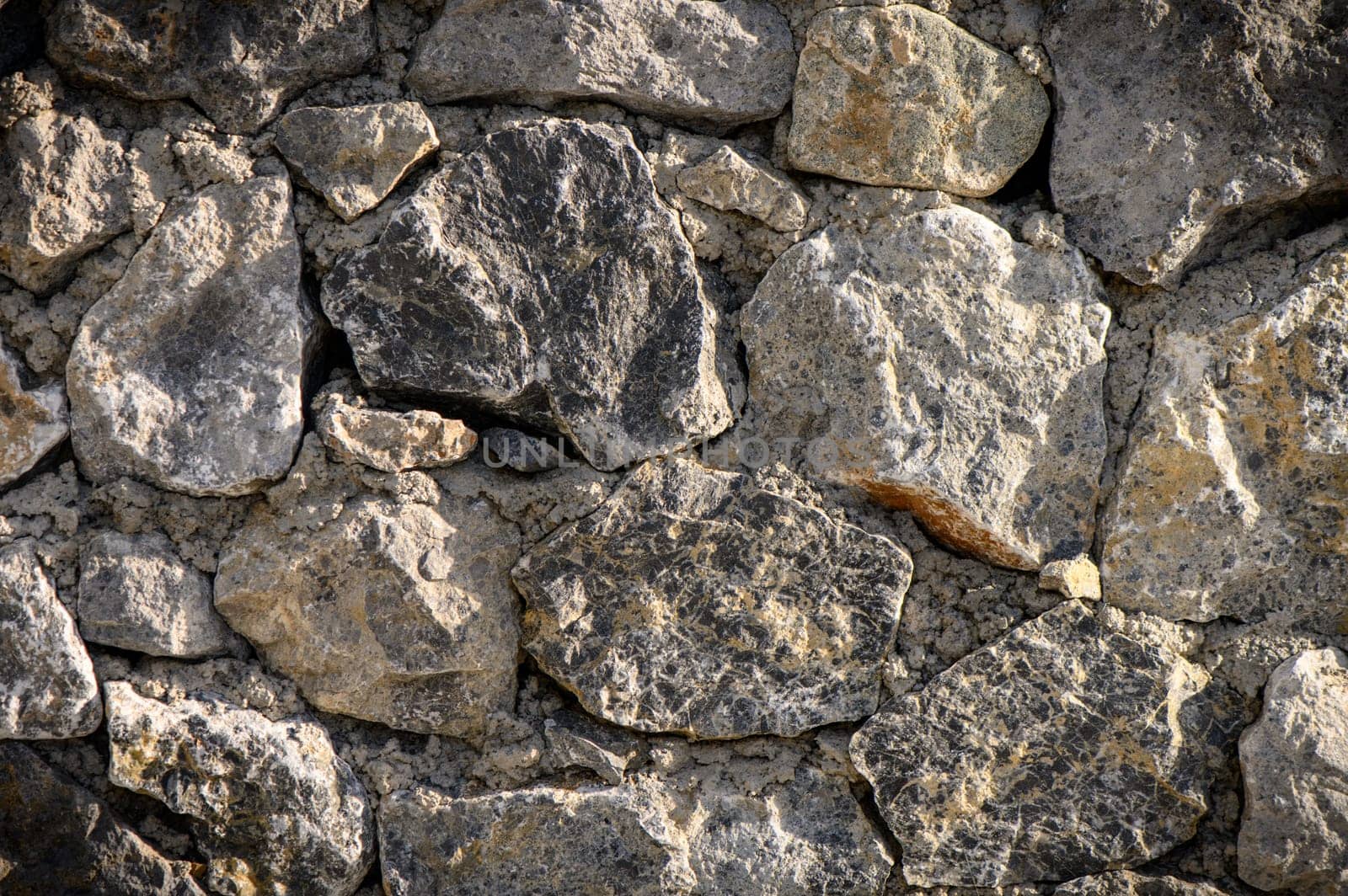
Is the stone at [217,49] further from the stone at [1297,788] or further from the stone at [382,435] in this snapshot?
the stone at [1297,788]

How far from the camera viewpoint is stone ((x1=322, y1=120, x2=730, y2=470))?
1.54m

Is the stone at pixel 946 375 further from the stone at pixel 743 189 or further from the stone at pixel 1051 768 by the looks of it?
the stone at pixel 1051 768

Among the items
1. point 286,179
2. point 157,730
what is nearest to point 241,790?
point 157,730

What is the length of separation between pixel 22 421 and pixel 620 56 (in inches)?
42.2

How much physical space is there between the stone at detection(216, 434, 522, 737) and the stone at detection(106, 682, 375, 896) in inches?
3.7

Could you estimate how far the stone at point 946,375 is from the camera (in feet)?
5.27

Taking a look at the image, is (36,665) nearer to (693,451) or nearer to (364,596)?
(364,596)

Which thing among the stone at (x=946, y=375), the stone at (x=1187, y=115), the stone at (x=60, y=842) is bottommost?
the stone at (x=60, y=842)

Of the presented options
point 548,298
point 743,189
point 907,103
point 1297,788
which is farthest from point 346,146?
point 1297,788

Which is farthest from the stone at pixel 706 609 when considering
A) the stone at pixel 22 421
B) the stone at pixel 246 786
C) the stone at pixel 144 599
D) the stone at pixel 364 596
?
the stone at pixel 22 421

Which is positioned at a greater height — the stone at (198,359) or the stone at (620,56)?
the stone at (620,56)

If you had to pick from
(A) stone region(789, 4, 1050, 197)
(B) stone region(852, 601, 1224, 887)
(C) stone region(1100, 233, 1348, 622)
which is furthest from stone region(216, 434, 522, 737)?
(C) stone region(1100, 233, 1348, 622)

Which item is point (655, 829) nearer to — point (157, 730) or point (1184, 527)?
point (157, 730)

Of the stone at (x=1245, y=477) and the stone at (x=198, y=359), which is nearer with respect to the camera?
the stone at (x=198, y=359)
